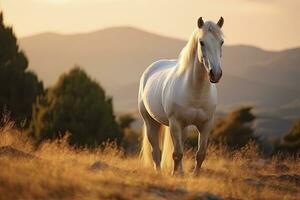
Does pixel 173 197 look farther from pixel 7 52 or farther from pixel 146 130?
pixel 7 52

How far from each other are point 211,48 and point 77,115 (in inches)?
805

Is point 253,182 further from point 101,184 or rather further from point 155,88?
point 101,184

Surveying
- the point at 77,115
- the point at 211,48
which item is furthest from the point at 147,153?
the point at 77,115

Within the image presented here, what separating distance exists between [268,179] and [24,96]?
64.1 feet

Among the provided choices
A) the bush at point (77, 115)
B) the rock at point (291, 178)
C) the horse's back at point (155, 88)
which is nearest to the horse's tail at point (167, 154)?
the horse's back at point (155, 88)

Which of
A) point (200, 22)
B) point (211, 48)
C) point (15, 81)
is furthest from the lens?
point (15, 81)

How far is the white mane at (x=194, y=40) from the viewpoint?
897cm

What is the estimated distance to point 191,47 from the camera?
31.9 ft

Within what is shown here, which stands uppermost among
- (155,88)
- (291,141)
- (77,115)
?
(155,88)

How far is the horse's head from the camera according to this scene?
856cm

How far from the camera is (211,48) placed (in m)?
8.80

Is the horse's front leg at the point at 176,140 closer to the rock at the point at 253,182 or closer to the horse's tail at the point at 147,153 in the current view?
the rock at the point at 253,182

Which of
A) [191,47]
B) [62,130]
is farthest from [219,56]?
[62,130]

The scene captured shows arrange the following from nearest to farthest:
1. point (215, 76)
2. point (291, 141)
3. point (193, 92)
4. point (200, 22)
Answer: point (215, 76), point (200, 22), point (193, 92), point (291, 141)
